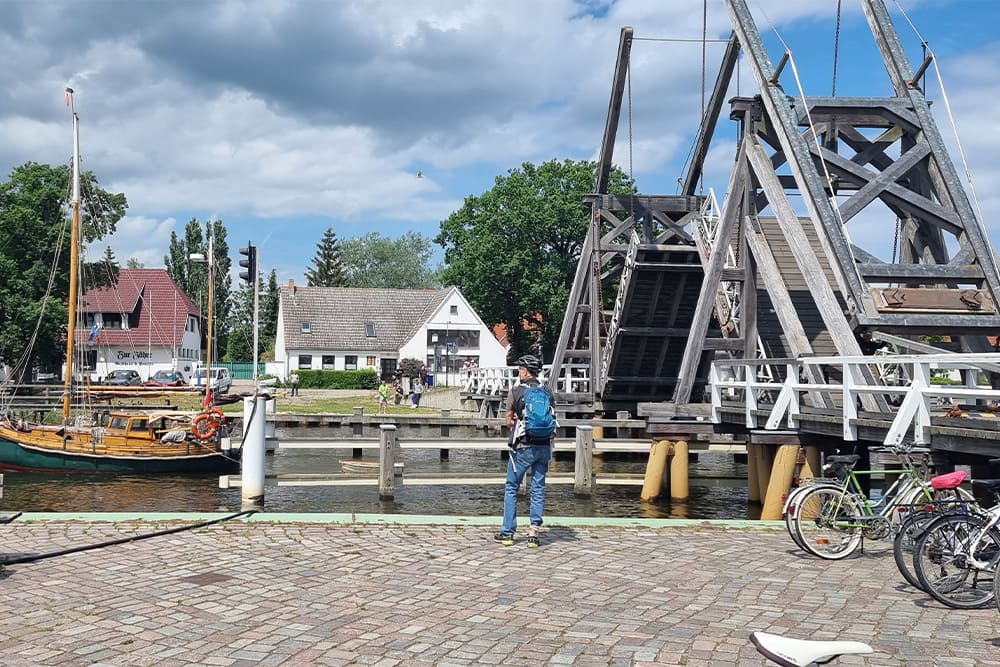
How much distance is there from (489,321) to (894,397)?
150ft

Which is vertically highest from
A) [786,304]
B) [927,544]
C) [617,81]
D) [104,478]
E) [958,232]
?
[617,81]

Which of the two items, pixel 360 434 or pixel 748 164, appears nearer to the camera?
pixel 748 164

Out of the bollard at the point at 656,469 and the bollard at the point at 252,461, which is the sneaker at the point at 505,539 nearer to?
the bollard at the point at 252,461

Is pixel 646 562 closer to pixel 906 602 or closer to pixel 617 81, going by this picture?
pixel 906 602

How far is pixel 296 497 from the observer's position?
1802cm

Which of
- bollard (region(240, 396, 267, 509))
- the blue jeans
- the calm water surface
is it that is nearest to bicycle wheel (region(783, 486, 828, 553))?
the blue jeans

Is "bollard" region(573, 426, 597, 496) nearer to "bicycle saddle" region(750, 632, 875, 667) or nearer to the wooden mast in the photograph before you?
"bicycle saddle" region(750, 632, 875, 667)

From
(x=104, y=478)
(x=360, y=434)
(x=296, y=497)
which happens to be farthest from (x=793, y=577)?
(x=360, y=434)

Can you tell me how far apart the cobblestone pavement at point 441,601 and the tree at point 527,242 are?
1865 inches

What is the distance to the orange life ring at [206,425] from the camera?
23.5 meters

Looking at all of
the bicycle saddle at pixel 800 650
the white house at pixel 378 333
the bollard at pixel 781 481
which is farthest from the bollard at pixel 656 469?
the white house at pixel 378 333

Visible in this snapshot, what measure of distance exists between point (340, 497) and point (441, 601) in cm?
1182

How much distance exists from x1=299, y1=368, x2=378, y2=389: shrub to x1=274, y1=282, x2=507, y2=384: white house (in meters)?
4.90

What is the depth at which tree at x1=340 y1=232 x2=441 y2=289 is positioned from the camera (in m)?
109
